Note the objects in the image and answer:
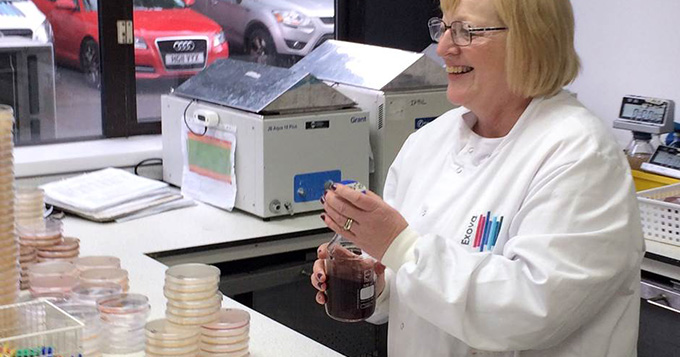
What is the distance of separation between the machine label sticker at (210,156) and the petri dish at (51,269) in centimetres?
102

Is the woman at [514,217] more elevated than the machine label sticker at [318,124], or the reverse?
the woman at [514,217]

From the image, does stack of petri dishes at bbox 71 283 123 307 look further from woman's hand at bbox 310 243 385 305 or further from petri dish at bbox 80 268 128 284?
woman's hand at bbox 310 243 385 305

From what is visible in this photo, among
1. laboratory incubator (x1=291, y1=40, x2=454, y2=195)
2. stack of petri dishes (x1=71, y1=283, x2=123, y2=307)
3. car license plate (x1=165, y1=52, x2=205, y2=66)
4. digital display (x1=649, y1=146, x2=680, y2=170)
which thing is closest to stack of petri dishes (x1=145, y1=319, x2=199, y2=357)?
stack of petri dishes (x1=71, y1=283, x2=123, y2=307)

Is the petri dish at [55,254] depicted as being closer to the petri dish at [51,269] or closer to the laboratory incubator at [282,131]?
the petri dish at [51,269]

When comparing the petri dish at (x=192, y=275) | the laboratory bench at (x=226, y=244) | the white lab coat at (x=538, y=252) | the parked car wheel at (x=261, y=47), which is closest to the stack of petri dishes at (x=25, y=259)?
the laboratory bench at (x=226, y=244)

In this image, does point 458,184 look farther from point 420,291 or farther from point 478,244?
point 420,291

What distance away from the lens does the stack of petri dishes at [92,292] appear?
1.81 meters

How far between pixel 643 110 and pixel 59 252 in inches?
81.0

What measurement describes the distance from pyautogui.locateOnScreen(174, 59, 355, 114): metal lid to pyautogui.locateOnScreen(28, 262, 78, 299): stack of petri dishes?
3.28ft

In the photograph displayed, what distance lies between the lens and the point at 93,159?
3.28 metres

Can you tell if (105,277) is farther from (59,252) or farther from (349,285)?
(349,285)

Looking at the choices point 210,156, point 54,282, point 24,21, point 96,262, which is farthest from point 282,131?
point 24,21

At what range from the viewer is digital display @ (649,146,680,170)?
119 inches

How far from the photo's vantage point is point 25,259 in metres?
2.11
